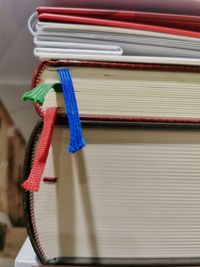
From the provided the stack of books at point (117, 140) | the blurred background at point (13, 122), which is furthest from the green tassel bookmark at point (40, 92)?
the blurred background at point (13, 122)

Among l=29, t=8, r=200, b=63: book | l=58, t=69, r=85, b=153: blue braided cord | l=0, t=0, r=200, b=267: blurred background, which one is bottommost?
l=0, t=0, r=200, b=267: blurred background

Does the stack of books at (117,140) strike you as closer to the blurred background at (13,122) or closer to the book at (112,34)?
the book at (112,34)

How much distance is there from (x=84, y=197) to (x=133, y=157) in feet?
0.24

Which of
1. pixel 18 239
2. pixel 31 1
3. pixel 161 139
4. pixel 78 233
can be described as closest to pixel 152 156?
pixel 161 139

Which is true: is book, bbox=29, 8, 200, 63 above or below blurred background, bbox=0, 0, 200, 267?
above

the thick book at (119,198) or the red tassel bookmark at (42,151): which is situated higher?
the red tassel bookmark at (42,151)

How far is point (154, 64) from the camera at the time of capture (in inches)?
15.0

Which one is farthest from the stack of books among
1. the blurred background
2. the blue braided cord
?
the blurred background

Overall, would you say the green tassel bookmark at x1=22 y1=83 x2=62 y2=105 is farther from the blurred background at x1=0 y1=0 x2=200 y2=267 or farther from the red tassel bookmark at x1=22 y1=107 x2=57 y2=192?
the blurred background at x1=0 y1=0 x2=200 y2=267

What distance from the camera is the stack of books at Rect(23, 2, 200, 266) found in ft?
1.25

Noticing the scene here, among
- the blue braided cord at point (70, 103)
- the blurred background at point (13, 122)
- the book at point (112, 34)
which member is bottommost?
the blurred background at point (13, 122)

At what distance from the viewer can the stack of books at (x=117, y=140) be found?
0.38 meters

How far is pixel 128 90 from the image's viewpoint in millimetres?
386

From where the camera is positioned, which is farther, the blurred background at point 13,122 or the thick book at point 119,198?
the blurred background at point 13,122
